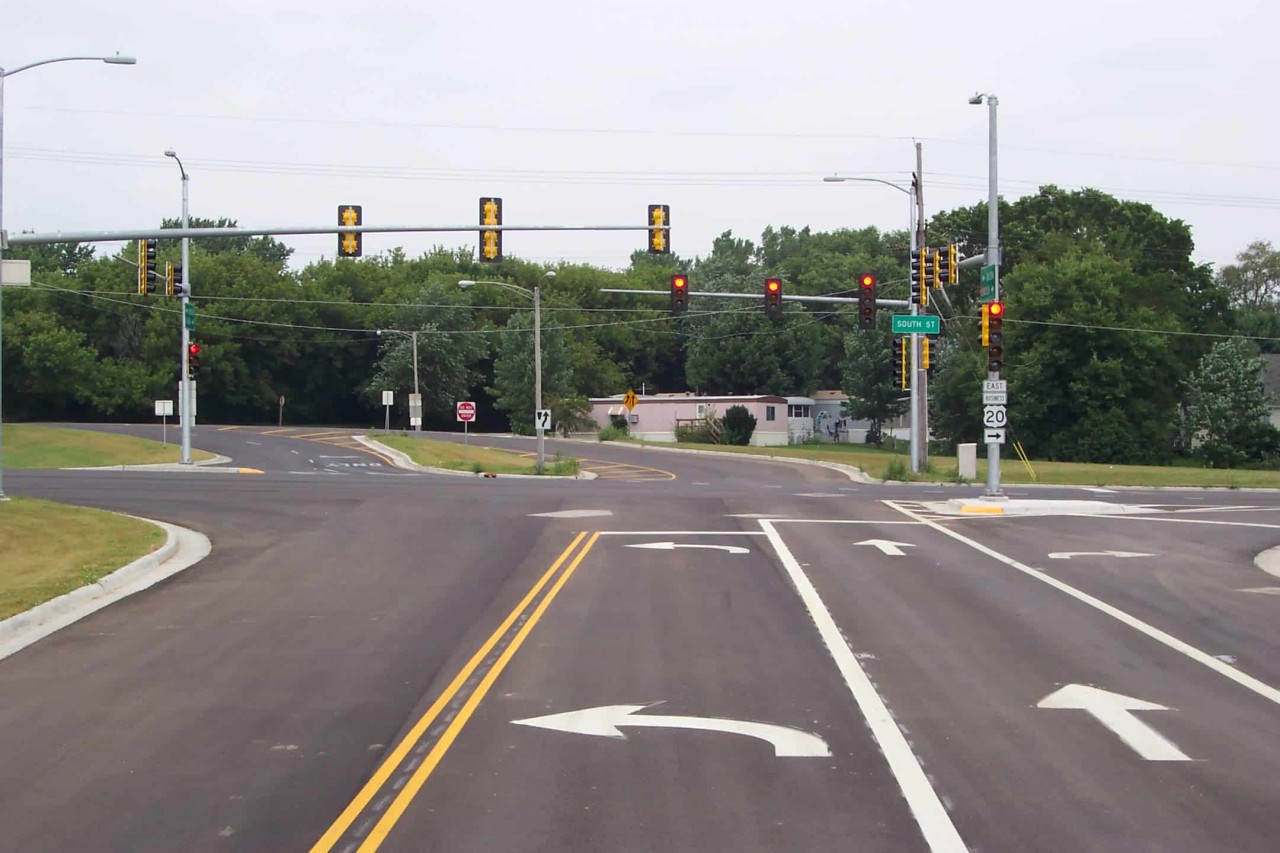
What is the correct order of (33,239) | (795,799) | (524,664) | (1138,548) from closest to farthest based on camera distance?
(795,799), (524,664), (1138,548), (33,239)

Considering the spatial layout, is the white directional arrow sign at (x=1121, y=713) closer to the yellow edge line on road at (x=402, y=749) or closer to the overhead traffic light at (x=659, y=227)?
the yellow edge line on road at (x=402, y=749)

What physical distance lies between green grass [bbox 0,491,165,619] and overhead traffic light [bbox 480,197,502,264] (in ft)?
35.9

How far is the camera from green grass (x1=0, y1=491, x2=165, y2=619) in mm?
14477

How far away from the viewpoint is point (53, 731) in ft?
29.1

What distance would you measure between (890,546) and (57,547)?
12.4 meters

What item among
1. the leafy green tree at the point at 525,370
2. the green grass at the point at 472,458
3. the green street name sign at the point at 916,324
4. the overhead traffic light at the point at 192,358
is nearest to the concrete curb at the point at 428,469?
the green grass at the point at 472,458

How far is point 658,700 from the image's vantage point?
31.9 ft

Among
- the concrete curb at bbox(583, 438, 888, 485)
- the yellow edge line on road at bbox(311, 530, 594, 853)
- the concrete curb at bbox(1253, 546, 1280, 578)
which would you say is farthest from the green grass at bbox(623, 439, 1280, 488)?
the yellow edge line on road at bbox(311, 530, 594, 853)

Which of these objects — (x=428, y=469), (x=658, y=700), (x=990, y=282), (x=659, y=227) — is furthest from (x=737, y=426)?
(x=658, y=700)

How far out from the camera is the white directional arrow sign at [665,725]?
8445 millimetres

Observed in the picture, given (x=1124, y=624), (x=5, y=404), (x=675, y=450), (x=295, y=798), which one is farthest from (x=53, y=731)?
(x=5, y=404)

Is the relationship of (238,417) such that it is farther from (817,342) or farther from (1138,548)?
(1138,548)

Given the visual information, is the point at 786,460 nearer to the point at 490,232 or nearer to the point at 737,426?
the point at 737,426

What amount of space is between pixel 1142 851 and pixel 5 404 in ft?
310
